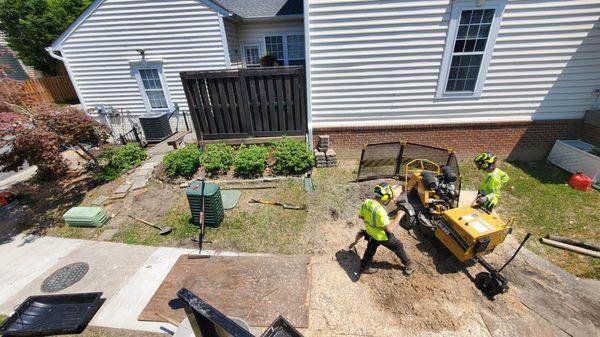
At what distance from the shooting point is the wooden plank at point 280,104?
8094 mm

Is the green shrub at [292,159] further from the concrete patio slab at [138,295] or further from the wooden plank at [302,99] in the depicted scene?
the concrete patio slab at [138,295]

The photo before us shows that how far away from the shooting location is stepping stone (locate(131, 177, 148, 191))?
745 centimetres

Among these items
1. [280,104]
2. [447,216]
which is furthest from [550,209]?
[280,104]

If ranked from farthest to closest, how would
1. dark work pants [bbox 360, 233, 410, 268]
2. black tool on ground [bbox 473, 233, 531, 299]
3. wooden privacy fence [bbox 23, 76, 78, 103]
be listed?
wooden privacy fence [bbox 23, 76, 78, 103] < dark work pants [bbox 360, 233, 410, 268] < black tool on ground [bbox 473, 233, 531, 299]

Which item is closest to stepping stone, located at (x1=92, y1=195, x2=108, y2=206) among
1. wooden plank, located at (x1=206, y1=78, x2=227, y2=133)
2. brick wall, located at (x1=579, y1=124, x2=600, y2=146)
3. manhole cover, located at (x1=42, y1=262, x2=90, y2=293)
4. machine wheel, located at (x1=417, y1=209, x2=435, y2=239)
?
manhole cover, located at (x1=42, y1=262, x2=90, y2=293)

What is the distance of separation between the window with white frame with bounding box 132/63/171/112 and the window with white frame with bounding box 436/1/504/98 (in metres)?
10.8

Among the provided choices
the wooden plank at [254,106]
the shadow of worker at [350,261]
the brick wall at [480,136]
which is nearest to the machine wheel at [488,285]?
the shadow of worker at [350,261]

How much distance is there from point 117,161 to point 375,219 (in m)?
8.56

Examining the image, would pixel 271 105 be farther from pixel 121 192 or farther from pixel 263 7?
pixel 263 7

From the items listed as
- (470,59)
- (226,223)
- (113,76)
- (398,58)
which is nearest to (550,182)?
(470,59)

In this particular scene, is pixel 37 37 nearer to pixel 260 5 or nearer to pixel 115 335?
pixel 260 5

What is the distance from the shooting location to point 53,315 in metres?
4.06

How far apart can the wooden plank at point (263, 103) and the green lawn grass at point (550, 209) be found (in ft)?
21.3

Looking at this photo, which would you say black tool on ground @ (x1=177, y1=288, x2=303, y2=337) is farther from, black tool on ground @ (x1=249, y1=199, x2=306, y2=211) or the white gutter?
the white gutter
